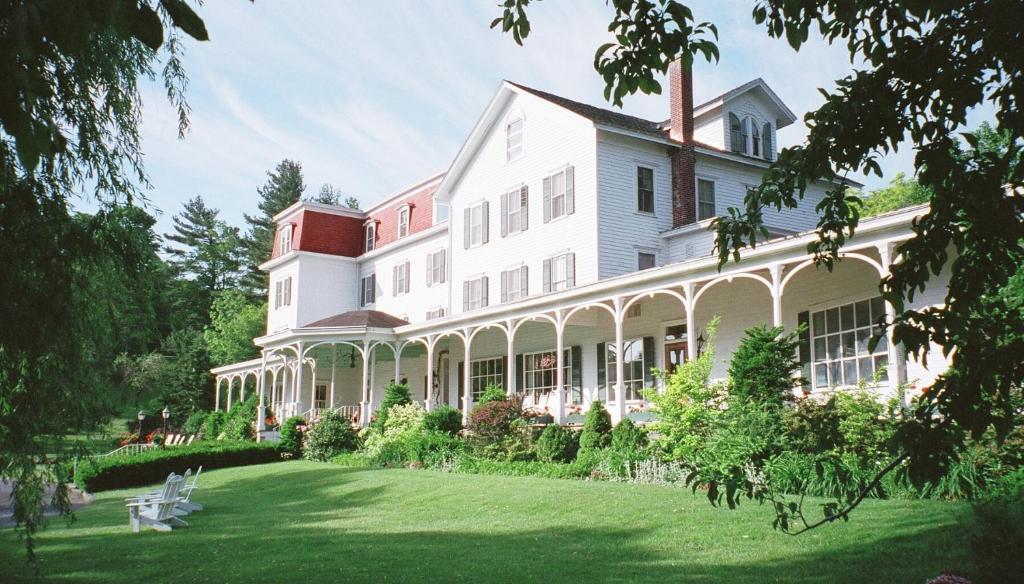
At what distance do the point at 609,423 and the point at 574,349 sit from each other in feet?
20.0

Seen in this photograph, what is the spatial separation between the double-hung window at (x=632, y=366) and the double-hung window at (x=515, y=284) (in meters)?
3.99

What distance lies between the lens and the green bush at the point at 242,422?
33.4 meters

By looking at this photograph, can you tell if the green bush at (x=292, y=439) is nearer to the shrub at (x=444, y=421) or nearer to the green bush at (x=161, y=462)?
the green bush at (x=161, y=462)

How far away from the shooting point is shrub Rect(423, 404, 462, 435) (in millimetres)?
23094

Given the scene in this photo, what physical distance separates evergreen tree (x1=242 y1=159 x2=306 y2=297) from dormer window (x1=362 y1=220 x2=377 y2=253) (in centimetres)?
2718

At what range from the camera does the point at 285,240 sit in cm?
4031

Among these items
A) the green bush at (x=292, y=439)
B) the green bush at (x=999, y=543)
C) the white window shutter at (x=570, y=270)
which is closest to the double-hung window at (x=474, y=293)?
the white window shutter at (x=570, y=270)

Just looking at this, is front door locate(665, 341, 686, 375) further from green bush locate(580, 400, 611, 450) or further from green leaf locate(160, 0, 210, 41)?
green leaf locate(160, 0, 210, 41)

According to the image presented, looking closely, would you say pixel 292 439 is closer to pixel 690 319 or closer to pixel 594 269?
pixel 594 269

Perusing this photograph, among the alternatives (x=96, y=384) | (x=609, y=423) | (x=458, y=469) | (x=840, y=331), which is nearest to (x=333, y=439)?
(x=458, y=469)

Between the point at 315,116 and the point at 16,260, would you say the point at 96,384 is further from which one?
the point at 315,116

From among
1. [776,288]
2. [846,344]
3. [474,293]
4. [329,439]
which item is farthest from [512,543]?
[474,293]

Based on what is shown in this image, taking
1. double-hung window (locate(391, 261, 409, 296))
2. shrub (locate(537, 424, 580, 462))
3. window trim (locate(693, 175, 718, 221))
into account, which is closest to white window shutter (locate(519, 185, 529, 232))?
window trim (locate(693, 175, 718, 221))

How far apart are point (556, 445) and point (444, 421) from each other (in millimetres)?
5256
